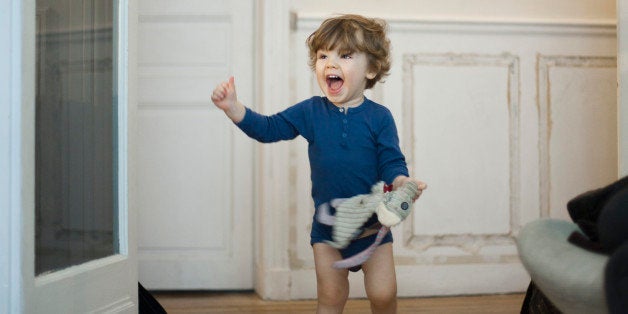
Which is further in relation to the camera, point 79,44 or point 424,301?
point 424,301

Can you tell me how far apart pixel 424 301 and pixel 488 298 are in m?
0.27

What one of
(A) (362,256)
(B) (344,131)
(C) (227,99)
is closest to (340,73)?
(B) (344,131)

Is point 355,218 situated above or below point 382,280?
above

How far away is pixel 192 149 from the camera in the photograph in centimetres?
321

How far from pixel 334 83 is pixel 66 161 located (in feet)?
2.36

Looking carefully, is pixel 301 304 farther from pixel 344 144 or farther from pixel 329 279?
pixel 344 144

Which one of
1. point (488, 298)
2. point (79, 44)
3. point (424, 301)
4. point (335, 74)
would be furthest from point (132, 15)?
point (488, 298)

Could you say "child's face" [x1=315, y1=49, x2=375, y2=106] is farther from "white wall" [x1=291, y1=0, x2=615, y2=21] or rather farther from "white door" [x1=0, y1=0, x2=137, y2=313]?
"white wall" [x1=291, y1=0, x2=615, y2=21]

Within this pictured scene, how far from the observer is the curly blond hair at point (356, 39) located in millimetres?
1956

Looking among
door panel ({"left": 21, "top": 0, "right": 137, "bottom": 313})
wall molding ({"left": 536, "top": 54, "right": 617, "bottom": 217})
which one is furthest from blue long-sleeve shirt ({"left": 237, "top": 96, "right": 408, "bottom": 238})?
wall molding ({"left": 536, "top": 54, "right": 617, "bottom": 217})

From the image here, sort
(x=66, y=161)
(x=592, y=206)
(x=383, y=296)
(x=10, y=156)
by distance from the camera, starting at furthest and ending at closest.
Answer: 1. (x=383, y=296)
2. (x=66, y=161)
3. (x=10, y=156)
4. (x=592, y=206)

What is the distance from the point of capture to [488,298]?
305 centimetres

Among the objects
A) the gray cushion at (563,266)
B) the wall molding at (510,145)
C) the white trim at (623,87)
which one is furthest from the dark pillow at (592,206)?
the wall molding at (510,145)

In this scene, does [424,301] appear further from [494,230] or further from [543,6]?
[543,6]
